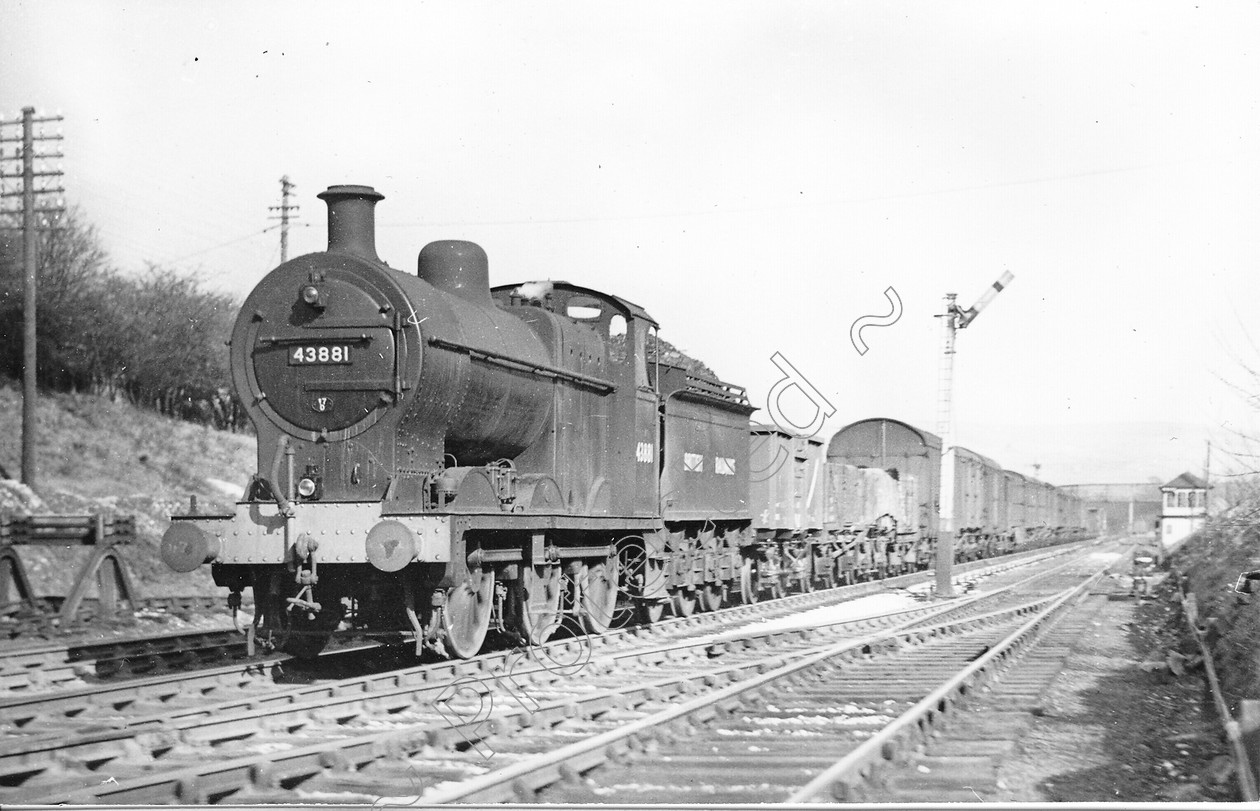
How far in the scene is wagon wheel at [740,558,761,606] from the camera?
18281 millimetres

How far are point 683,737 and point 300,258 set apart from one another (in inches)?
201

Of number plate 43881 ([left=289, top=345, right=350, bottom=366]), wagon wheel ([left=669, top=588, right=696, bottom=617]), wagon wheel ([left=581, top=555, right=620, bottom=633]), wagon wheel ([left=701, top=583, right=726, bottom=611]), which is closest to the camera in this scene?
number plate 43881 ([left=289, top=345, right=350, bottom=366])

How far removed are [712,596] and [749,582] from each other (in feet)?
6.72

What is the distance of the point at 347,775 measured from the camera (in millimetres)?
6082

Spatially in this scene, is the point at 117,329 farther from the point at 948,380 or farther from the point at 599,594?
the point at 599,594

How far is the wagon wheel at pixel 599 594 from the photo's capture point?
39.9 feet

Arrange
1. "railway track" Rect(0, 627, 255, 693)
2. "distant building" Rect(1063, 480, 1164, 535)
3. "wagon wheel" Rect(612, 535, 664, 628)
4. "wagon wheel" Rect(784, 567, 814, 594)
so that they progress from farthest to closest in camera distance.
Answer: "distant building" Rect(1063, 480, 1164, 535)
"wagon wheel" Rect(784, 567, 814, 594)
"wagon wheel" Rect(612, 535, 664, 628)
"railway track" Rect(0, 627, 255, 693)

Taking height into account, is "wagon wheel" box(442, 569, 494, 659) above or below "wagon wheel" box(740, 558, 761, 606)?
above

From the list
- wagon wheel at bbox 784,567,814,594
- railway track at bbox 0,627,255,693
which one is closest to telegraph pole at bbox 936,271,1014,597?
wagon wheel at bbox 784,567,814,594

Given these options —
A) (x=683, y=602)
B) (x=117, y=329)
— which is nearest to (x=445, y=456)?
(x=683, y=602)

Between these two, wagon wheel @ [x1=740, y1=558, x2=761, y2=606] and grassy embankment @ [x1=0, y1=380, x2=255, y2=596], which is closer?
wagon wheel @ [x1=740, y1=558, x2=761, y2=606]

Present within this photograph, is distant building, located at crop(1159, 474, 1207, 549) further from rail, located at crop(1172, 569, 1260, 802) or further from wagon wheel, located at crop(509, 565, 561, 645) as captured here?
wagon wheel, located at crop(509, 565, 561, 645)

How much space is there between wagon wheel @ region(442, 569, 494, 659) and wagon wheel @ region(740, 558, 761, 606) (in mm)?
8220

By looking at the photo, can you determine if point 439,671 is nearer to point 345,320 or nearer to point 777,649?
point 345,320
